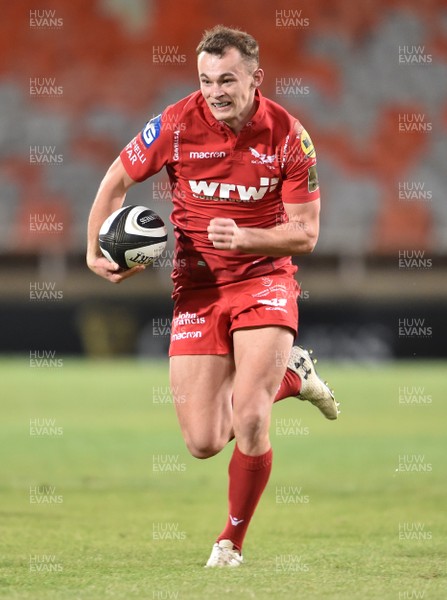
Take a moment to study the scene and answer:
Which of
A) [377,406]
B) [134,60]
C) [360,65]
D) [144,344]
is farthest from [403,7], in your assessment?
[377,406]

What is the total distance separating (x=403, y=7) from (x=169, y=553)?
24.4m

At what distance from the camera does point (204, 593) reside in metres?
4.57

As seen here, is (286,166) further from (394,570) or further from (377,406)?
(377,406)

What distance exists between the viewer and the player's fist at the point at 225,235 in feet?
17.4

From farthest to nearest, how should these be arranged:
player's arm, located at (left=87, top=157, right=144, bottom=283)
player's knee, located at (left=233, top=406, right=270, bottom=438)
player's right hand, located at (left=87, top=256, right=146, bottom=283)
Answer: player's arm, located at (left=87, top=157, right=144, bottom=283) < player's right hand, located at (left=87, top=256, right=146, bottom=283) < player's knee, located at (left=233, top=406, right=270, bottom=438)

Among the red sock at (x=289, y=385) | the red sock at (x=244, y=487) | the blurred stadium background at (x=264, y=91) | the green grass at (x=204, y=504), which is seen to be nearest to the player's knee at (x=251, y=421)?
the red sock at (x=244, y=487)

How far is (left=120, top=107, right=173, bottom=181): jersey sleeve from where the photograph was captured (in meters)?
5.83

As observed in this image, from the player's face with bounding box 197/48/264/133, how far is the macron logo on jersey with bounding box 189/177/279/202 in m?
0.38

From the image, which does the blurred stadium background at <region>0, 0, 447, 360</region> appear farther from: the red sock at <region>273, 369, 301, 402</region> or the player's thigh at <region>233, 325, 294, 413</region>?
the player's thigh at <region>233, 325, 294, 413</region>

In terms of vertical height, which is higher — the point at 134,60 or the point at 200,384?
the point at 200,384

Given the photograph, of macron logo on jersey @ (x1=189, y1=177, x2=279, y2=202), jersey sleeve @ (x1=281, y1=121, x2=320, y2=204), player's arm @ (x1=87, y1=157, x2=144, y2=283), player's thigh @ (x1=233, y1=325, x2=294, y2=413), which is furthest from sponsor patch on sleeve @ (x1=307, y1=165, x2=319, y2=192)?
player's arm @ (x1=87, y1=157, x2=144, y2=283)

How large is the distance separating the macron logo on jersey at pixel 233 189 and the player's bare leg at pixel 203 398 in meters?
0.81

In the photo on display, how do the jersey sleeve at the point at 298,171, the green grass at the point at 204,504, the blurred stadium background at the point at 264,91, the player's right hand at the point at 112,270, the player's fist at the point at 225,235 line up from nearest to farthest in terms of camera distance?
the green grass at the point at 204,504 < the player's fist at the point at 225,235 < the jersey sleeve at the point at 298,171 < the player's right hand at the point at 112,270 < the blurred stadium background at the point at 264,91

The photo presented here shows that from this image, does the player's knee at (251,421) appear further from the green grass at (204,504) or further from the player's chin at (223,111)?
the player's chin at (223,111)
